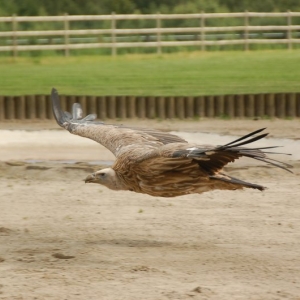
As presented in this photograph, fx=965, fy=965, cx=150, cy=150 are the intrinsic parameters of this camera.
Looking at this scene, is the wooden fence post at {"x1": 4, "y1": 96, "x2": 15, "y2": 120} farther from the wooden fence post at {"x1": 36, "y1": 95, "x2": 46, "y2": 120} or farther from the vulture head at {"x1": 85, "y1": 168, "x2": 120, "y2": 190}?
the vulture head at {"x1": 85, "y1": 168, "x2": 120, "y2": 190}

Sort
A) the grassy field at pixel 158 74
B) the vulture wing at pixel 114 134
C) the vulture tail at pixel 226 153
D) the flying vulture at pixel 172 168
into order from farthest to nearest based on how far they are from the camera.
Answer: the grassy field at pixel 158 74 < the vulture wing at pixel 114 134 < the flying vulture at pixel 172 168 < the vulture tail at pixel 226 153

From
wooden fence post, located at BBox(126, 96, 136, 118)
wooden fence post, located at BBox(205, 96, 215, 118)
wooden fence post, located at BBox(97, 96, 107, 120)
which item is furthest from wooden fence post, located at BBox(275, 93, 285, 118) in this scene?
wooden fence post, located at BBox(97, 96, 107, 120)

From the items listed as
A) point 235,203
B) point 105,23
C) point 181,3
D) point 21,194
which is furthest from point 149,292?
point 181,3

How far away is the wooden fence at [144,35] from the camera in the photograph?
1077 inches

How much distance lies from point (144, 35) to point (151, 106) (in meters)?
15.0

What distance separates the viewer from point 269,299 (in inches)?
265

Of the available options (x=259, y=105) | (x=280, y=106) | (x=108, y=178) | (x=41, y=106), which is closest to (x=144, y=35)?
(x=41, y=106)

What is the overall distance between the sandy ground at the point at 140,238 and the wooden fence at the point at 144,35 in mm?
15095

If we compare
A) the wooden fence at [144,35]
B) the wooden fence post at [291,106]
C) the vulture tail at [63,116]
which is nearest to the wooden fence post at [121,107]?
the wooden fence post at [291,106]

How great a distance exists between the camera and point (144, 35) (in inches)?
1213

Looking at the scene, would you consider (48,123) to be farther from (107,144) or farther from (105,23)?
(105,23)

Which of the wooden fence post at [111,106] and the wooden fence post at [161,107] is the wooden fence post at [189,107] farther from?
the wooden fence post at [111,106]

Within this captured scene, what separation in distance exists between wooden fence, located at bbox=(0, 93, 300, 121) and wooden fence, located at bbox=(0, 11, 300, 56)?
1122 centimetres

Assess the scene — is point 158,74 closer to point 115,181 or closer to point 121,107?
point 121,107
